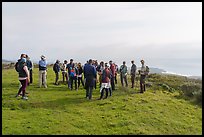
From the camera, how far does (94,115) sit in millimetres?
16938

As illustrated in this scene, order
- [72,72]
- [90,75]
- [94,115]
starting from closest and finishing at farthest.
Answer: [94,115] → [90,75] → [72,72]

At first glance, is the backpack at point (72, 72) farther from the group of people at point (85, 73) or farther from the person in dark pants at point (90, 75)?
the person in dark pants at point (90, 75)

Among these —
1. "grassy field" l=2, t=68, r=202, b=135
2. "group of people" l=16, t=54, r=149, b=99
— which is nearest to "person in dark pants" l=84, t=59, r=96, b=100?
"group of people" l=16, t=54, r=149, b=99

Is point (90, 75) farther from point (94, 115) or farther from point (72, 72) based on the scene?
point (72, 72)

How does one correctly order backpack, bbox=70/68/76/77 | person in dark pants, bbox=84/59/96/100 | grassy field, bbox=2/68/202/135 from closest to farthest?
1. grassy field, bbox=2/68/202/135
2. person in dark pants, bbox=84/59/96/100
3. backpack, bbox=70/68/76/77

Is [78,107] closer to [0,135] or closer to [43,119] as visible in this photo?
[43,119]

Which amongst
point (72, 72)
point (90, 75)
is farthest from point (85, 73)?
point (72, 72)

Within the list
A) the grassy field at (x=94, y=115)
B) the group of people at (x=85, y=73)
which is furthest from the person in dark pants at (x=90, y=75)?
the grassy field at (x=94, y=115)

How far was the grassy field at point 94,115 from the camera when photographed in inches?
571

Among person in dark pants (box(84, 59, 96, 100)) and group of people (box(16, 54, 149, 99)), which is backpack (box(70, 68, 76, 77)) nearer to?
group of people (box(16, 54, 149, 99))

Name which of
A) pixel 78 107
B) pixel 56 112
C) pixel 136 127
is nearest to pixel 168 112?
pixel 136 127

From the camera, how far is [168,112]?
18984mm

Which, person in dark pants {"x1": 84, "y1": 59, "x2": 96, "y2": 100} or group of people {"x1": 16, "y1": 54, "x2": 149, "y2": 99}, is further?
person in dark pants {"x1": 84, "y1": 59, "x2": 96, "y2": 100}

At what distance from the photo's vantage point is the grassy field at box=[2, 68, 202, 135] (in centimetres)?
1451
